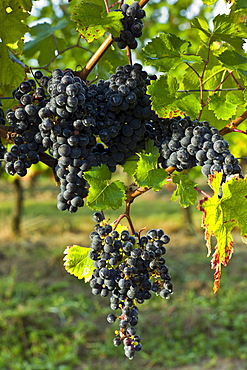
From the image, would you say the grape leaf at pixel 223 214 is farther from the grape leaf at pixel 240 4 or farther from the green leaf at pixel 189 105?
the grape leaf at pixel 240 4

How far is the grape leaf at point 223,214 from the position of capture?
0.88 metres

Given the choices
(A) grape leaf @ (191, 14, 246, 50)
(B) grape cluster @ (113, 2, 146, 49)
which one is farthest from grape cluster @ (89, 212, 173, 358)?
(A) grape leaf @ (191, 14, 246, 50)

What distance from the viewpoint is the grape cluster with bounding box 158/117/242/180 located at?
3.02ft

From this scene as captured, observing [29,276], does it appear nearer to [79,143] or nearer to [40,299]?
[40,299]

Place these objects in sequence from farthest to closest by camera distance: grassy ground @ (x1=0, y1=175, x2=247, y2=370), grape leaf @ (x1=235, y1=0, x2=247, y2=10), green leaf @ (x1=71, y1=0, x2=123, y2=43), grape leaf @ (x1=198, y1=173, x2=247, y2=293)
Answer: grassy ground @ (x1=0, y1=175, x2=247, y2=370), grape leaf @ (x1=235, y1=0, x2=247, y2=10), green leaf @ (x1=71, y1=0, x2=123, y2=43), grape leaf @ (x1=198, y1=173, x2=247, y2=293)

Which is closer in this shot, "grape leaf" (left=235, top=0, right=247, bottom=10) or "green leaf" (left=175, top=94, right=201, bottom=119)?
"green leaf" (left=175, top=94, right=201, bottom=119)

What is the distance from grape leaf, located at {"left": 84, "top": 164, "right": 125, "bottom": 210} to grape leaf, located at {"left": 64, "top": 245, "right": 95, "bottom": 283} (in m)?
0.16

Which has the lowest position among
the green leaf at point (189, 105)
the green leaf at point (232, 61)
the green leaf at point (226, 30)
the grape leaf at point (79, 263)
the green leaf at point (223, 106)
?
the grape leaf at point (79, 263)

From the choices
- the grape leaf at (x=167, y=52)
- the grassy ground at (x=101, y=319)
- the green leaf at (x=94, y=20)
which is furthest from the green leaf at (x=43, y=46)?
the grassy ground at (x=101, y=319)

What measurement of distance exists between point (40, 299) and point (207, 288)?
2287 millimetres

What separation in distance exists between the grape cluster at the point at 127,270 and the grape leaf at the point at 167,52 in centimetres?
42

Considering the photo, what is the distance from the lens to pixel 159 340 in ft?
14.4

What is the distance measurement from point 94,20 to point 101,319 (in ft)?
14.1

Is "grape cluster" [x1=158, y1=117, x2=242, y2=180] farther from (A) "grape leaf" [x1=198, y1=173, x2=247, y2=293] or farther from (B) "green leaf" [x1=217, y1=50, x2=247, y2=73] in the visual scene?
(B) "green leaf" [x1=217, y1=50, x2=247, y2=73]
